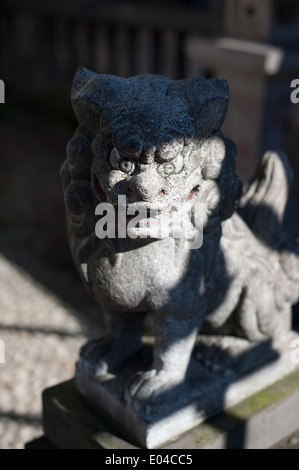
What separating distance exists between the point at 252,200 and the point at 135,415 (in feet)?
2.85

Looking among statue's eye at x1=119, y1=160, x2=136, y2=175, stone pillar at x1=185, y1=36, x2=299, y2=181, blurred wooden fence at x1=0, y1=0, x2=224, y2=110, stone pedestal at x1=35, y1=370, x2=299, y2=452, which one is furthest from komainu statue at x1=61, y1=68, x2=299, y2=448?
blurred wooden fence at x1=0, y1=0, x2=224, y2=110

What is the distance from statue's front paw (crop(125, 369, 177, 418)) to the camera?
6.46 ft

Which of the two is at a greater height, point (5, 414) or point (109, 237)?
point (109, 237)

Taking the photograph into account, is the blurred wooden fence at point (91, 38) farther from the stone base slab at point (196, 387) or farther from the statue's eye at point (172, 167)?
the statue's eye at point (172, 167)

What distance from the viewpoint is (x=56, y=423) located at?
2271 millimetres

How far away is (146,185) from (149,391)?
0.73m

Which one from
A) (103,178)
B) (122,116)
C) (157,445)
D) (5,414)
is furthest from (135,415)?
(5,414)

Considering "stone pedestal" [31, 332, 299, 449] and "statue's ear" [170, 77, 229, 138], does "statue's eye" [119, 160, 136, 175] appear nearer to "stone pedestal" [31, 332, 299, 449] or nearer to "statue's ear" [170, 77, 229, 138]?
"statue's ear" [170, 77, 229, 138]

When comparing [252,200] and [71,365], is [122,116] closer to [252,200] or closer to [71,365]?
[252,200]

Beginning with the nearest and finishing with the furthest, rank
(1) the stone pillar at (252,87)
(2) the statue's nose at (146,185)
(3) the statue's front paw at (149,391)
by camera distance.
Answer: (2) the statue's nose at (146,185) < (3) the statue's front paw at (149,391) < (1) the stone pillar at (252,87)

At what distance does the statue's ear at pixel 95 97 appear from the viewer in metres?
1.71
